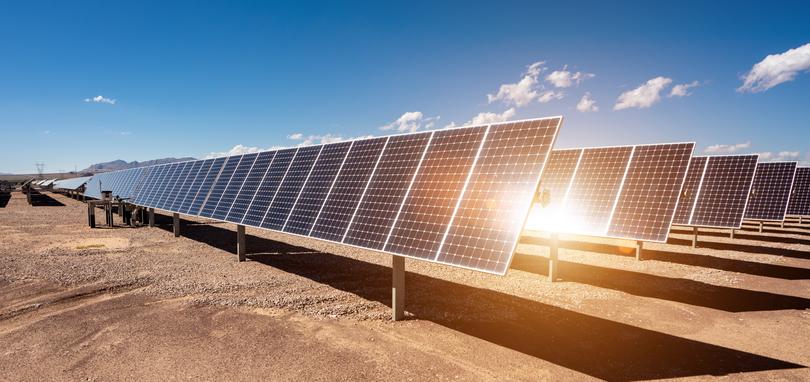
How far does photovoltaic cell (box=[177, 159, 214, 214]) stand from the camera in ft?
73.5

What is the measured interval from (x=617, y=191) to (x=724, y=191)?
11.4 m

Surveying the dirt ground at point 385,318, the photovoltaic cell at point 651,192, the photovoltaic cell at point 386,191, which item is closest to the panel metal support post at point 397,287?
the dirt ground at point 385,318

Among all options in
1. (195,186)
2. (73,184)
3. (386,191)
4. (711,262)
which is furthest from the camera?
(73,184)

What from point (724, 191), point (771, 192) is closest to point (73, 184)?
point (724, 191)

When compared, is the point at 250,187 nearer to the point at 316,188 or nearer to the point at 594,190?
the point at 316,188

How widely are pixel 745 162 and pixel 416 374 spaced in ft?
86.9

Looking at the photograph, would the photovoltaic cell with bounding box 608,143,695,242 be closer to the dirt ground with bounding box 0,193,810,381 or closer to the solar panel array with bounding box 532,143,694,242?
the solar panel array with bounding box 532,143,694,242

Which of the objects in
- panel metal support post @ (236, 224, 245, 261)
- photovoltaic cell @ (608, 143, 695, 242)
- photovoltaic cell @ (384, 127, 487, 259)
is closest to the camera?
photovoltaic cell @ (384, 127, 487, 259)

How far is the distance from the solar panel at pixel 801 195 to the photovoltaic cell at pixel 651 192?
2486 centimetres

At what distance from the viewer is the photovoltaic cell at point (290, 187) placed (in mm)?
14598

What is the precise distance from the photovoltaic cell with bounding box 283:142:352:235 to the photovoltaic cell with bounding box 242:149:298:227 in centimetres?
217

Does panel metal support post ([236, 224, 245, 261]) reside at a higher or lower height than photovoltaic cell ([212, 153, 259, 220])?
lower

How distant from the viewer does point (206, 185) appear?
2294 cm

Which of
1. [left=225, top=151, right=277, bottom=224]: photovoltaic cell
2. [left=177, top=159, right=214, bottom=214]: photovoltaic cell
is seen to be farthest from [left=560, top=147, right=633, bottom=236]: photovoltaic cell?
[left=177, top=159, right=214, bottom=214]: photovoltaic cell
